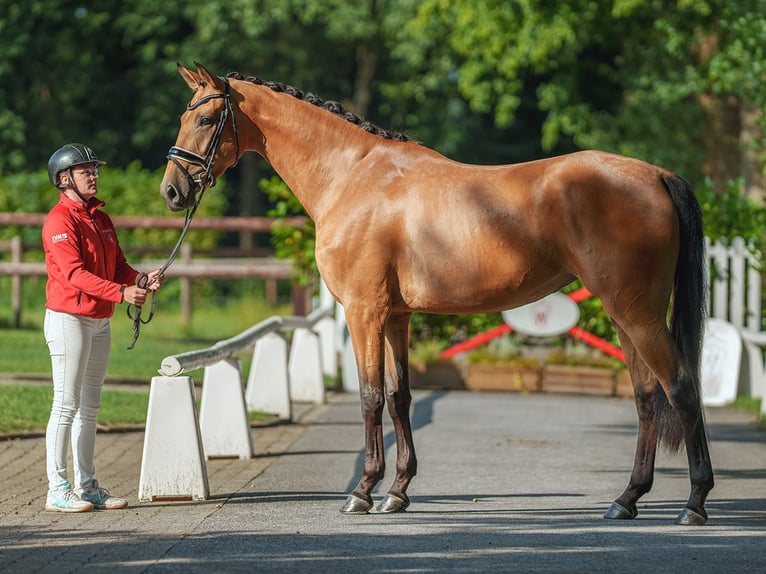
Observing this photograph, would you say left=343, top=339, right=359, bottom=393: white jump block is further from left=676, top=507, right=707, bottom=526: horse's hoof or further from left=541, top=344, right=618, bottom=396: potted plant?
left=676, top=507, right=707, bottom=526: horse's hoof

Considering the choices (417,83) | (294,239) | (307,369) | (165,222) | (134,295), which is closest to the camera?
(134,295)

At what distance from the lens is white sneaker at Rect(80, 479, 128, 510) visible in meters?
7.85

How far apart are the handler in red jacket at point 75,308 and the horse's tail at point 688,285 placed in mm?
2972

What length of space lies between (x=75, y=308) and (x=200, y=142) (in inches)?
49.7

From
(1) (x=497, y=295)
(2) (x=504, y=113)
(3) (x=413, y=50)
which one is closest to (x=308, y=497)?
(1) (x=497, y=295)

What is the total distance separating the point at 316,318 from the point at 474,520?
7741 millimetres

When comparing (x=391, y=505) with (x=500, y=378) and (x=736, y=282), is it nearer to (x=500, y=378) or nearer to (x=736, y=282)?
(x=500, y=378)

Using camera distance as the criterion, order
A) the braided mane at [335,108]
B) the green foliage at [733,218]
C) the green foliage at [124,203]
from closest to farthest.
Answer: the braided mane at [335,108] < the green foliage at [733,218] < the green foliage at [124,203]

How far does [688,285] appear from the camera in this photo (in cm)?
764

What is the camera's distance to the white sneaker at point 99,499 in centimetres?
785

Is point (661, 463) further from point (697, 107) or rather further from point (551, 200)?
point (697, 107)

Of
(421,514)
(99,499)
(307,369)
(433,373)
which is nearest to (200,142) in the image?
(99,499)

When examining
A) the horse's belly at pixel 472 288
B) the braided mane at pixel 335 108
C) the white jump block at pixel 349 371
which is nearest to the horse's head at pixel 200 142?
the braided mane at pixel 335 108

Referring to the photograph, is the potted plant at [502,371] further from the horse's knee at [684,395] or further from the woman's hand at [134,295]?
the woman's hand at [134,295]
